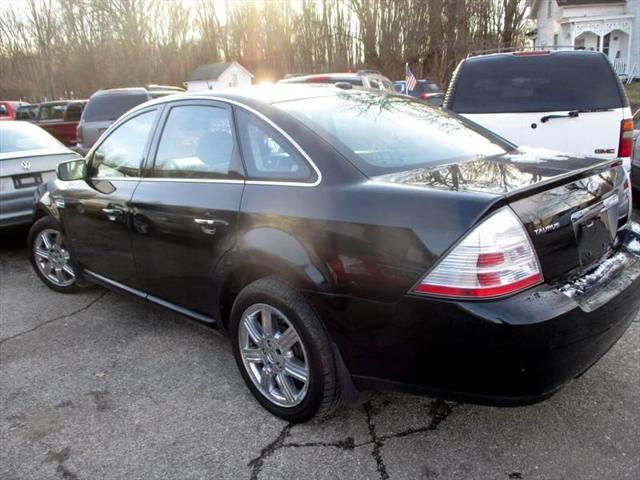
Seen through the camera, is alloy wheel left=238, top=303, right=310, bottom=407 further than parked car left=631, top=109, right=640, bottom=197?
No

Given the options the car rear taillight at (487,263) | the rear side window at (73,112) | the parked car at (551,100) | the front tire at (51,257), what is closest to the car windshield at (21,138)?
the front tire at (51,257)

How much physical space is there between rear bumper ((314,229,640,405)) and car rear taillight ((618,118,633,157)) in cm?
329

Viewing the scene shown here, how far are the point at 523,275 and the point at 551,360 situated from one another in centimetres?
34

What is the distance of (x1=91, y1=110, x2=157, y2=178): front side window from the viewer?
3.59 m

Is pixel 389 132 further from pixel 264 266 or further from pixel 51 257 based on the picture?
pixel 51 257

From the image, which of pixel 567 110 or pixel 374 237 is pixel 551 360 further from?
pixel 567 110

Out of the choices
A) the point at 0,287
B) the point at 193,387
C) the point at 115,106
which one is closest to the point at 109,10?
the point at 115,106

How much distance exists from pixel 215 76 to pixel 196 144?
4164 centimetres

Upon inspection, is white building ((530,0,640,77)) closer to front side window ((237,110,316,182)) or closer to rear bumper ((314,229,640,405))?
front side window ((237,110,316,182))

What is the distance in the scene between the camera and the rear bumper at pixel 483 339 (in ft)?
6.64

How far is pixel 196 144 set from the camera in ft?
Answer: 10.5

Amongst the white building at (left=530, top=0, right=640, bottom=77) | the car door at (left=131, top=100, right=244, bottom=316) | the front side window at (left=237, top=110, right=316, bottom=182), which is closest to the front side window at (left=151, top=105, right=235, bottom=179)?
the car door at (left=131, top=100, right=244, bottom=316)

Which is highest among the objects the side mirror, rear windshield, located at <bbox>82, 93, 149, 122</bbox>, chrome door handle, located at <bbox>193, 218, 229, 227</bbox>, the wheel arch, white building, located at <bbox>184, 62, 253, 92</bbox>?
white building, located at <bbox>184, 62, 253, 92</bbox>

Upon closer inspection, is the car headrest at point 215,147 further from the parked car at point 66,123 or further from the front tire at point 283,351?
the parked car at point 66,123
